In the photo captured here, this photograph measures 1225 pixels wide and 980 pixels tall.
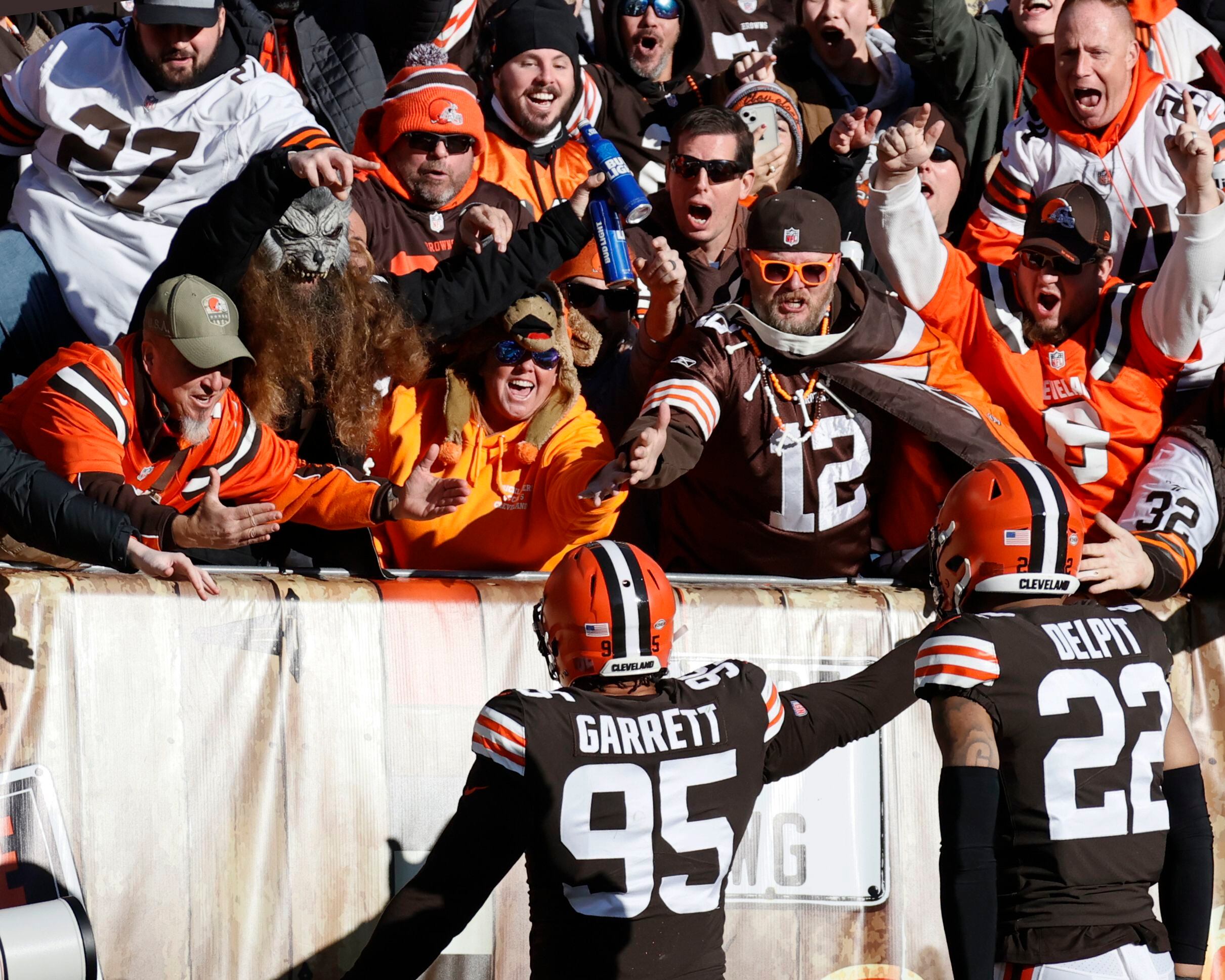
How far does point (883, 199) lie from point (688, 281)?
82 cm

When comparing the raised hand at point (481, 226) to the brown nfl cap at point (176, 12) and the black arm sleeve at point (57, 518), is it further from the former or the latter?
the black arm sleeve at point (57, 518)

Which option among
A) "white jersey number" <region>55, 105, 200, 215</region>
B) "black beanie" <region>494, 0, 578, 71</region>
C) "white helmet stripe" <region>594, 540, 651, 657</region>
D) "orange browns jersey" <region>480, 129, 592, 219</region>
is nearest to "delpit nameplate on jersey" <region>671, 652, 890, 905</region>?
"white helmet stripe" <region>594, 540, 651, 657</region>

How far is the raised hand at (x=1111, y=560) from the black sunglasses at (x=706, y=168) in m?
2.13

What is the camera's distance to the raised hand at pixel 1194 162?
17.4 feet

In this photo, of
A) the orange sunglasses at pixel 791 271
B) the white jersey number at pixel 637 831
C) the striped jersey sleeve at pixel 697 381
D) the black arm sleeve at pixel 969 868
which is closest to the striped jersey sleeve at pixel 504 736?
the white jersey number at pixel 637 831

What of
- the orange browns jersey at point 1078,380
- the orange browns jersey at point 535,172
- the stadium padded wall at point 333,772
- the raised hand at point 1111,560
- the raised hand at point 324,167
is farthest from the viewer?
the orange browns jersey at point 535,172

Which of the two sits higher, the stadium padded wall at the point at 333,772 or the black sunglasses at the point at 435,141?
the black sunglasses at the point at 435,141

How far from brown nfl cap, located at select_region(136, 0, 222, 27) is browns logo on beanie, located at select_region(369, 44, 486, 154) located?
0.74 meters

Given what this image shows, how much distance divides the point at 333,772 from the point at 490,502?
109cm

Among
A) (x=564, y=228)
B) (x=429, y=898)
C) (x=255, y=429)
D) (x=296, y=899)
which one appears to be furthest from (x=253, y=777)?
(x=564, y=228)

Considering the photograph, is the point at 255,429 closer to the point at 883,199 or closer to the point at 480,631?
the point at 480,631

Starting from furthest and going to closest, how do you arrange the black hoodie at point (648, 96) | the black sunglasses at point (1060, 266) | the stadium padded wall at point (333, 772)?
the black hoodie at point (648, 96) → the black sunglasses at point (1060, 266) → the stadium padded wall at point (333, 772)

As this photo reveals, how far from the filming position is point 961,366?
5500 mm

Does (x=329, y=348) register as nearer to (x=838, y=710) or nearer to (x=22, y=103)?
(x=22, y=103)
